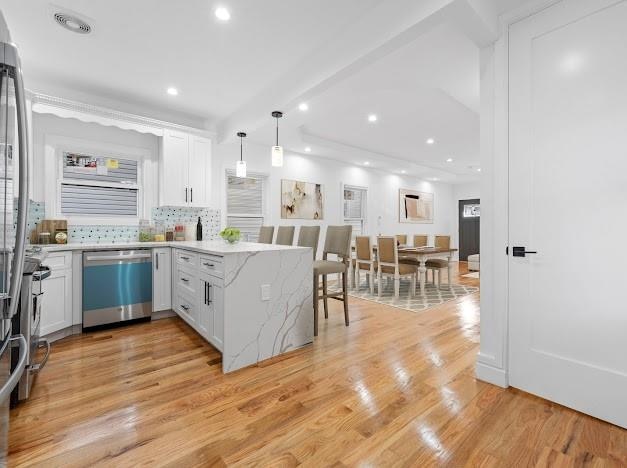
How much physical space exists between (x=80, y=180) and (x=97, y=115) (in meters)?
0.79

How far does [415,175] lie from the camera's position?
322 inches

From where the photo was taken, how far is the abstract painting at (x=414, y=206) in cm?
796

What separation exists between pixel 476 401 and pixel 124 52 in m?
3.85

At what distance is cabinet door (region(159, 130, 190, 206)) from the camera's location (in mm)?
3930

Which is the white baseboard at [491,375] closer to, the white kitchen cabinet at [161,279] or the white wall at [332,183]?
the white kitchen cabinet at [161,279]

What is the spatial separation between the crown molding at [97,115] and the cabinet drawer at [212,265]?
2.19 meters

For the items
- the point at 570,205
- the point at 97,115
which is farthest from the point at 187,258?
the point at 570,205

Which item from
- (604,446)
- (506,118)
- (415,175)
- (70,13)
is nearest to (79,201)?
(70,13)

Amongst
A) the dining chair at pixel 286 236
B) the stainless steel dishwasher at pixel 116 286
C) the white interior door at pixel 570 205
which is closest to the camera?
the white interior door at pixel 570 205

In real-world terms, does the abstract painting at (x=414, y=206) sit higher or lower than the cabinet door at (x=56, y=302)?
higher

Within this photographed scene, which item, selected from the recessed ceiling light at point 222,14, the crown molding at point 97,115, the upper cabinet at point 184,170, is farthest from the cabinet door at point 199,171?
the recessed ceiling light at point 222,14

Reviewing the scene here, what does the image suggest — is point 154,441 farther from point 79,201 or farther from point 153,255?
point 79,201

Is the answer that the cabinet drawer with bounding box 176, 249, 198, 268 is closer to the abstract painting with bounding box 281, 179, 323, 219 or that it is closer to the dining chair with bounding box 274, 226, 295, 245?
the dining chair with bounding box 274, 226, 295, 245

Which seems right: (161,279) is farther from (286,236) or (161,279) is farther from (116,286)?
(286,236)
